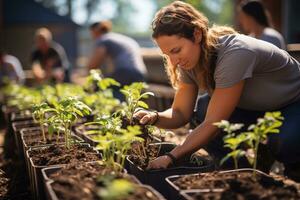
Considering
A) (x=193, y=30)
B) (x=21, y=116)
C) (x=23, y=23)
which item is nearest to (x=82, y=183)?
(x=193, y=30)

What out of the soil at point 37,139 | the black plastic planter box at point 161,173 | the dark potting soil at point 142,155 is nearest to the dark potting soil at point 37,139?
the soil at point 37,139

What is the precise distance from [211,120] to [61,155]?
0.75 meters

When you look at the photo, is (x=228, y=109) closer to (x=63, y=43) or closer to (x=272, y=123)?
(x=272, y=123)

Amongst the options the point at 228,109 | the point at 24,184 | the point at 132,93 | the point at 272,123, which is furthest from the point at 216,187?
the point at 24,184

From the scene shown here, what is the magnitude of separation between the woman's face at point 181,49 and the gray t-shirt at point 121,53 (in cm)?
305

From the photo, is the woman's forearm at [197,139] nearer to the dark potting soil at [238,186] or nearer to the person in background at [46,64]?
the dark potting soil at [238,186]

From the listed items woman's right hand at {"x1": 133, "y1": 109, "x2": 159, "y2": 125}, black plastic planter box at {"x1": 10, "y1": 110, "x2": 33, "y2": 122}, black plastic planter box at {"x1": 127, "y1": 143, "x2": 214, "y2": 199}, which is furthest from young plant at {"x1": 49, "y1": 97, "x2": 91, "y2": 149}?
black plastic planter box at {"x1": 10, "y1": 110, "x2": 33, "y2": 122}

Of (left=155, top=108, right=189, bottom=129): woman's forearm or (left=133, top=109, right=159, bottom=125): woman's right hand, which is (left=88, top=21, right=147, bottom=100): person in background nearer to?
(left=155, top=108, right=189, bottom=129): woman's forearm

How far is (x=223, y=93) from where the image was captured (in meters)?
2.24

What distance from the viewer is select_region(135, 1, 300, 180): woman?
2.24 meters

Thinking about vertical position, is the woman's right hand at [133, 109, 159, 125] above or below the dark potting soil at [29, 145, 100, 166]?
above

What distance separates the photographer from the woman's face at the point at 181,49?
231 cm

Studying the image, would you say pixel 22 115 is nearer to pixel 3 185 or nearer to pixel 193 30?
pixel 3 185

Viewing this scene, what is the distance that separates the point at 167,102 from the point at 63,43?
13.7m
